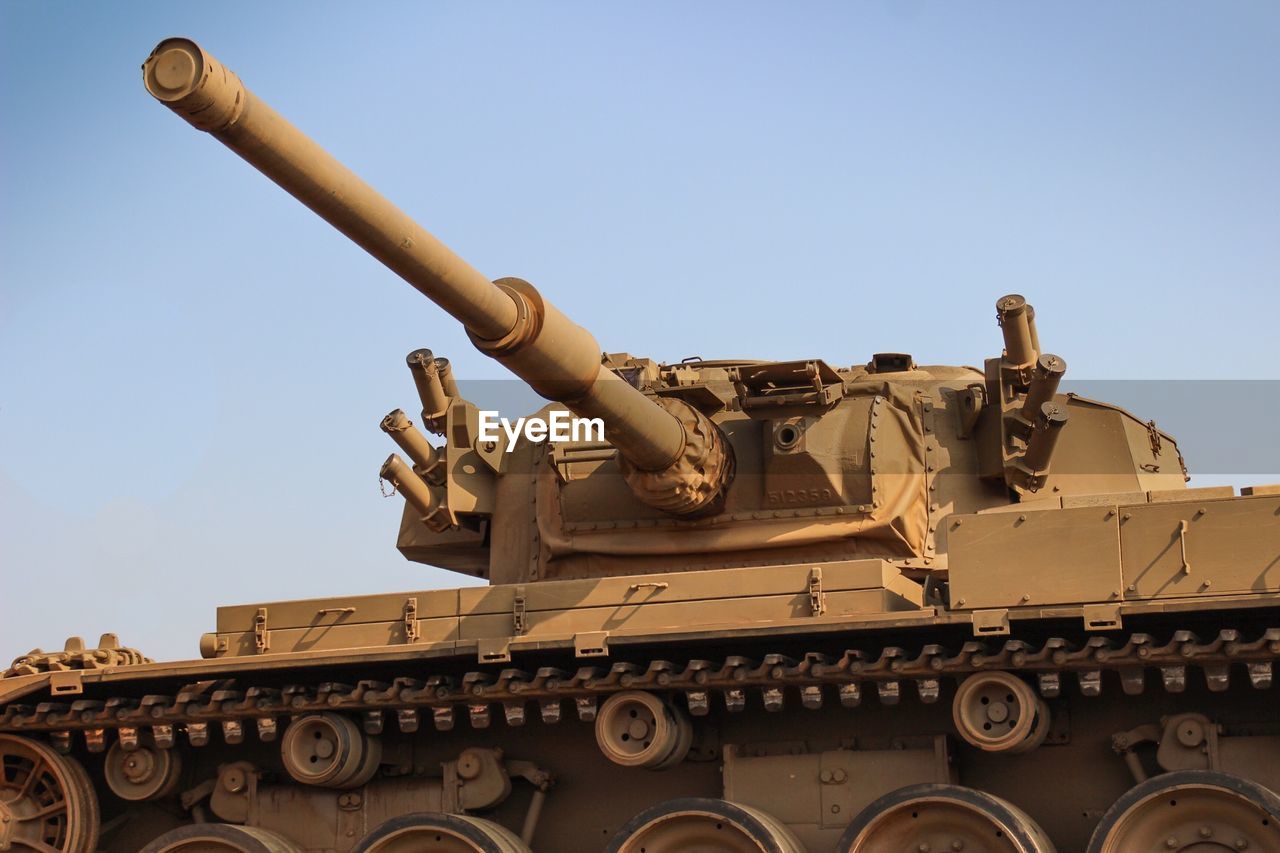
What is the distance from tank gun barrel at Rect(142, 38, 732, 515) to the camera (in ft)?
33.6

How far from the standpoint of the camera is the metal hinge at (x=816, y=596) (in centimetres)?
1269

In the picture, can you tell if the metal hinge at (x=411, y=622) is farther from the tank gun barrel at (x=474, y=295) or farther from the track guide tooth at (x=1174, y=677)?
the track guide tooth at (x=1174, y=677)

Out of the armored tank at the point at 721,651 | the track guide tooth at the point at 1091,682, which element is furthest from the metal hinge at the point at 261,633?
the track guide tooth at the point at 1091,682

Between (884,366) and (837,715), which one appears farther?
(884,366)

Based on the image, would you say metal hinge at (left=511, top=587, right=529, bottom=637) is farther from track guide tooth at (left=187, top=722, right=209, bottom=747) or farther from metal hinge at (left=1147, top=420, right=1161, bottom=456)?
metal hinge at (left=1147, top=420, right=1161, bottom=456)

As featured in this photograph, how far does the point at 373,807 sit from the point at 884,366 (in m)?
5.56

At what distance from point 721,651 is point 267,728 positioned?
3297mm

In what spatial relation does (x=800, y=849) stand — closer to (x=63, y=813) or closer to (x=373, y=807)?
(x=373, y=807)

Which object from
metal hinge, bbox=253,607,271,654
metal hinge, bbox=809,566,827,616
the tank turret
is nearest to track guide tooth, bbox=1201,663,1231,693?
metal hinge, bbox=809,566,827,616

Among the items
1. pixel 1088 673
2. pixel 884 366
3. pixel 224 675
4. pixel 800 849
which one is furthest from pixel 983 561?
pixel 224 675

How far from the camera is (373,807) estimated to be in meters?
13.9

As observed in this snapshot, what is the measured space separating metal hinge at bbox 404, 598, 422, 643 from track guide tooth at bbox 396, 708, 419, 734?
490 millimetres

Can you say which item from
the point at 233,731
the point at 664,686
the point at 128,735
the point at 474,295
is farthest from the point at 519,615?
the point at 128,735

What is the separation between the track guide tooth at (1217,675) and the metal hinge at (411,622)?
5.33 m
